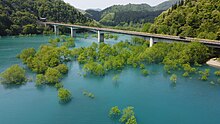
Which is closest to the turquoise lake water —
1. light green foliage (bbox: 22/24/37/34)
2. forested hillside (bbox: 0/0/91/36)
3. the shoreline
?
the shoreline

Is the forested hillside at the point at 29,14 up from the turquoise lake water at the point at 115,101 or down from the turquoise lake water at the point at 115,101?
up

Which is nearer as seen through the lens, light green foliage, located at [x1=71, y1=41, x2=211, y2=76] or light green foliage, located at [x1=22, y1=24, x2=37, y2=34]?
light green foliage, located at [x1=71, y1=41, x2=211, y2=76]

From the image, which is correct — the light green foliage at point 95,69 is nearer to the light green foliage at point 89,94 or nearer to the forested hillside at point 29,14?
the light green foliage at point 89,94

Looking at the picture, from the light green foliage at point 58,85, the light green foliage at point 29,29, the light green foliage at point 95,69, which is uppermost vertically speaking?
the light green foliage at point 29,29

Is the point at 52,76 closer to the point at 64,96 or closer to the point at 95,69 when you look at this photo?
the point at 64,96

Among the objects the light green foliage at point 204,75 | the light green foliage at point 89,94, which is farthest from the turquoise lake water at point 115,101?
the light green foliage at point 204,75

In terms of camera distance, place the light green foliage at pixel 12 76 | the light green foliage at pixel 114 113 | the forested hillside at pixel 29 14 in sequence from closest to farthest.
Result: the light green foliage at pixel 114 113 → the light green foliage at pixel 12 76 → the forested hillside at pixel 29 14

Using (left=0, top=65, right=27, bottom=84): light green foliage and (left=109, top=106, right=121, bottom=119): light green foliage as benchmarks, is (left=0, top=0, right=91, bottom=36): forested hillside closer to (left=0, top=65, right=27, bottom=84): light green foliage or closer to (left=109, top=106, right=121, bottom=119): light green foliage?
(left=0, top=65, right=27, bottom=84): light green foliage

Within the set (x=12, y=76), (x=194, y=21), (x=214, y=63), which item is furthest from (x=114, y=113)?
(x=194, y=21)
